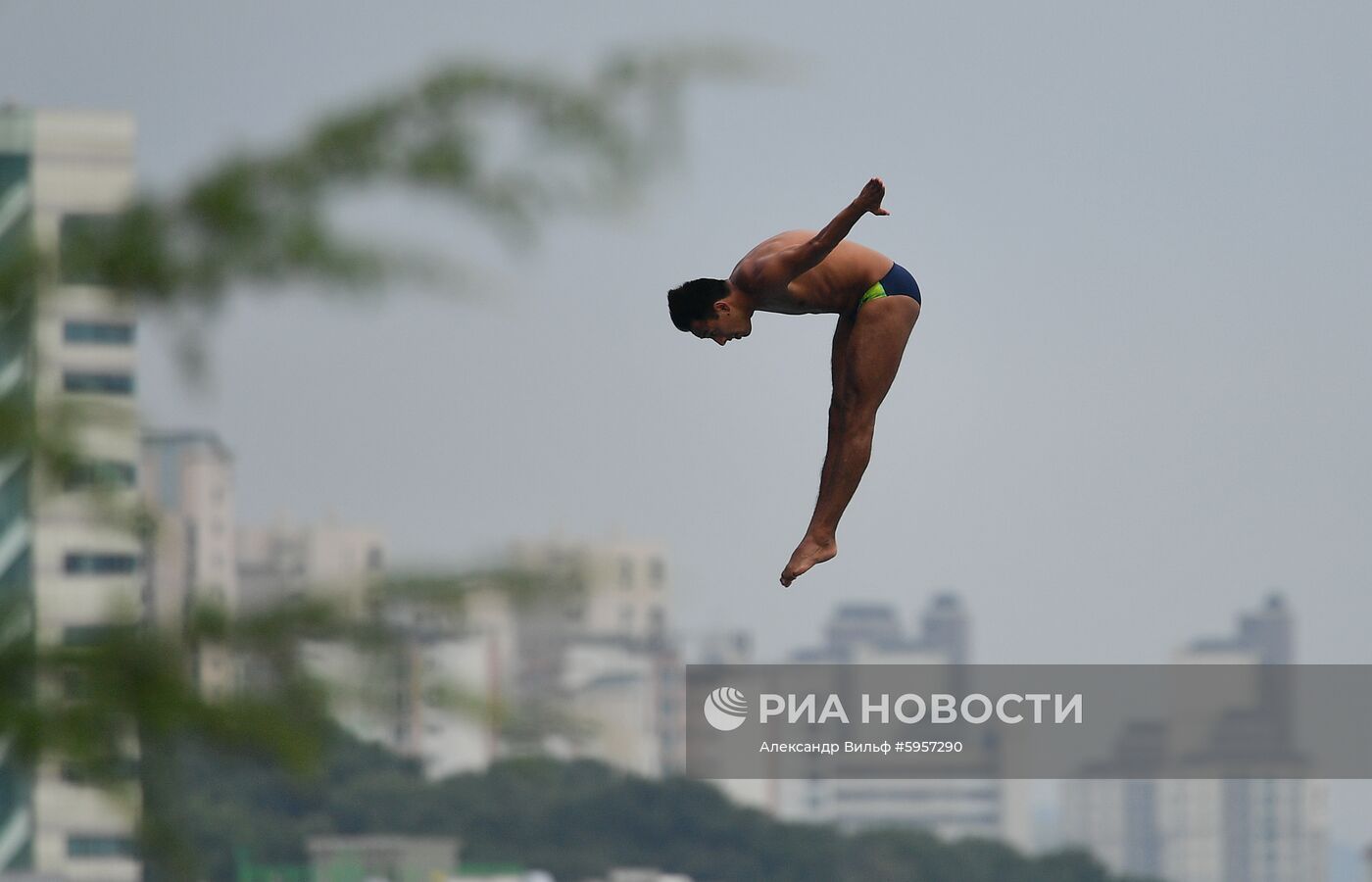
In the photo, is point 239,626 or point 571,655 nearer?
point 239,626

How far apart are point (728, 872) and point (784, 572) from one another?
3074 inches

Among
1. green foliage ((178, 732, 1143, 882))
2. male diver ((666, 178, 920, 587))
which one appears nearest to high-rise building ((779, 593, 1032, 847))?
green foliage ((178, 732, 1143, 882))

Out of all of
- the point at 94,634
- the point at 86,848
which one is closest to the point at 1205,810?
the point at 86,848

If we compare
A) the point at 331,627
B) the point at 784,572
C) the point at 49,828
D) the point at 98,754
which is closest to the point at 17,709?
the point at 98,754

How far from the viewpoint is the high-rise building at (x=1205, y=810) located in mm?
138375

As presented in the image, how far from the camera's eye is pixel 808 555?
17.9ft

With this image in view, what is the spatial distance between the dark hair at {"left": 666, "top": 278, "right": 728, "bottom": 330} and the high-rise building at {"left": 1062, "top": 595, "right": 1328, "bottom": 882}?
130m

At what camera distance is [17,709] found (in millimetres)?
3656

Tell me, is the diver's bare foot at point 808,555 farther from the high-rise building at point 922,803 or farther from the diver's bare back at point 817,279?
the high-rise building at point 922,803

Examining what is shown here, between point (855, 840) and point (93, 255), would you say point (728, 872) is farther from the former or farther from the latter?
point (93, 255)

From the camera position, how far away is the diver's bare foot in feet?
17.3

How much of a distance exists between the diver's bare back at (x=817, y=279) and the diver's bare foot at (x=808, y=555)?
1.49ft

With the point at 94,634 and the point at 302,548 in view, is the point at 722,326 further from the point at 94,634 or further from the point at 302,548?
the point at 302,548

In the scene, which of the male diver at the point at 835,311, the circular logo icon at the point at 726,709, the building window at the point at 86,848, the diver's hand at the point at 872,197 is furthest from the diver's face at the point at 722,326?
the building window at the point at 86,848
